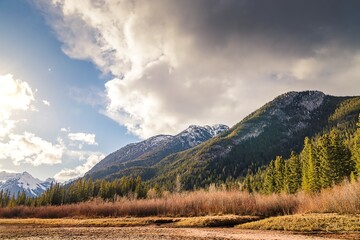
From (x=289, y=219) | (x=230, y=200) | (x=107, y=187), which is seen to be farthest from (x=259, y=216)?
(x=107, y=187)

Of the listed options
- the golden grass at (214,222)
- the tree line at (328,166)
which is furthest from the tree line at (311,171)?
the golden grass at (214,222)

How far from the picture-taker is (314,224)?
118 feet

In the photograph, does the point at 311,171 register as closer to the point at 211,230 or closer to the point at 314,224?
the point at 314,224

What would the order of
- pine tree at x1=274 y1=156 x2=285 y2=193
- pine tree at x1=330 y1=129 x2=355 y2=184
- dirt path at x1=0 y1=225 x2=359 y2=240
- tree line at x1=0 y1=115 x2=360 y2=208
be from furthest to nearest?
1. pine tree at x1=274 y1=156 x2=285 y2=193
2. tree line at x1=0 y1=115 x2=360 y2=208
3. pine tree at x1=330 y1=129 x2=355 y2=184
4. dirt path at x1=0 y1=225 x2=359 y2=240

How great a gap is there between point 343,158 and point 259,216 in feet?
105

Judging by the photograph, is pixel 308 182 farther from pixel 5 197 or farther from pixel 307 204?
pixel 5 197

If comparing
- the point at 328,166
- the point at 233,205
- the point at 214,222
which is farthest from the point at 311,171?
the point at 214,222

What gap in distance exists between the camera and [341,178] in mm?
70000

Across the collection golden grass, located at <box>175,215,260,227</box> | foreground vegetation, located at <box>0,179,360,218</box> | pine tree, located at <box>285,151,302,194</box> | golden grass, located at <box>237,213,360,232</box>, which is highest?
pine tree, located at <box>285,151,302,194</box>

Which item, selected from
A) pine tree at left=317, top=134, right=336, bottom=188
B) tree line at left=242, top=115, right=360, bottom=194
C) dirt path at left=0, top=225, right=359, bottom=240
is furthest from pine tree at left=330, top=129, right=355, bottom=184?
dirt path at left=0, top=225, right=359, bottom=240

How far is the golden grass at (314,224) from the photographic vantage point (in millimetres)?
33375

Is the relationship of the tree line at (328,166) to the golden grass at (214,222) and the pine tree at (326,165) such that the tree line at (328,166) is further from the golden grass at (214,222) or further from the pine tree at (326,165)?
the golden grass at (214,222)

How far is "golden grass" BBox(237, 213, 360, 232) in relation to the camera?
33375 millimetres

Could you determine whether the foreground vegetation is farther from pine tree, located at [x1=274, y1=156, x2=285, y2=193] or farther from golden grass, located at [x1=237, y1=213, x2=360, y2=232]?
pine tree, located at [x1=274, y1=156, x2=285, y2=193]
